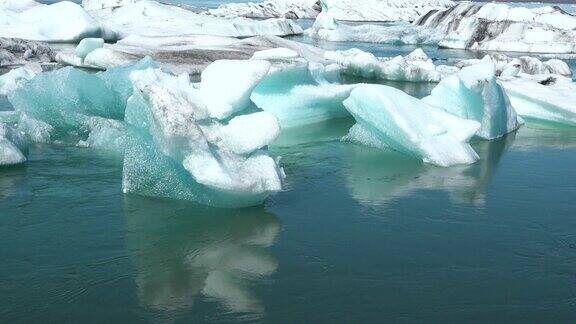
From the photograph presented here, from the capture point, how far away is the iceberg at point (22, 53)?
45.3ft

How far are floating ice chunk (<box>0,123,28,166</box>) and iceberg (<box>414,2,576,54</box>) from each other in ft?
62.4

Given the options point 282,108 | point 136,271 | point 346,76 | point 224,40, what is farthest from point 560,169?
point 224,40

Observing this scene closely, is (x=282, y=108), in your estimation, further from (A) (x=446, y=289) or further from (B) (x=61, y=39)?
(B) (x=61, y=39)

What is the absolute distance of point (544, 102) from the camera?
9844 millimetres

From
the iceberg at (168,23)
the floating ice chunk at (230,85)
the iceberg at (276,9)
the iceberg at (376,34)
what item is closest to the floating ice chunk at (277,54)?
the floating ice chunk at (230,85)

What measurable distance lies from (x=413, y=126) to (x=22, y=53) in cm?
1019

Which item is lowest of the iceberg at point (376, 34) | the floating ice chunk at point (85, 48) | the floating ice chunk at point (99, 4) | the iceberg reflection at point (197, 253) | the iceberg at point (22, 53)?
the floating ice chunk at point (99, 4)

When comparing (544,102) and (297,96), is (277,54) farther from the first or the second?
(544,102)

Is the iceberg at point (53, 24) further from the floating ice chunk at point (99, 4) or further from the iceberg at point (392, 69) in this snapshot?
the floating ice chunk at point (99, 4)

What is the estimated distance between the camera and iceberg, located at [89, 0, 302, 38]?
77.8 feet

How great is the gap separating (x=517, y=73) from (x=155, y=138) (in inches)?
442

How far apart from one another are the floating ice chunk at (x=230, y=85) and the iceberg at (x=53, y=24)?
1492cm

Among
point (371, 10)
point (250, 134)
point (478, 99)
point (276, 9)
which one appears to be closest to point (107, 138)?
point (250, 134)

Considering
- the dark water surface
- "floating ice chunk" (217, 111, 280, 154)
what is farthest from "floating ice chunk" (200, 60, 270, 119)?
the dark water surface
